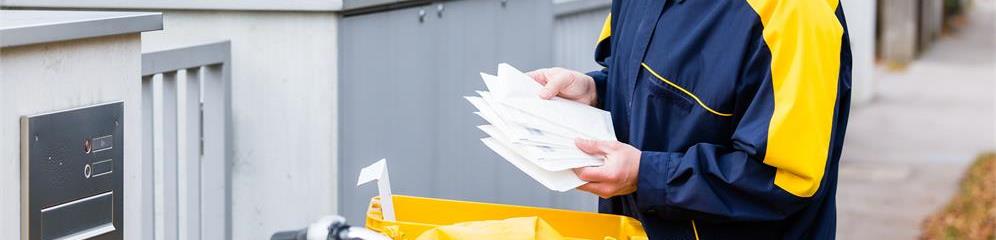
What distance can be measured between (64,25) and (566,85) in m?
1.08

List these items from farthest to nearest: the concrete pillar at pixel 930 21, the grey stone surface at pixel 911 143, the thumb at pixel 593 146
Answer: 1. the concrete pillar at pixel 930 21
2. the grey stone surface at pixel 911 143
3. the thumb at pixel 593 146

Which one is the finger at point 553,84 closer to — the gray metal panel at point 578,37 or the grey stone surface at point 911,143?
the gray metal panel at point 578,37

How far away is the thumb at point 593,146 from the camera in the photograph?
2812mm

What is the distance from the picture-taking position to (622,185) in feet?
9.31

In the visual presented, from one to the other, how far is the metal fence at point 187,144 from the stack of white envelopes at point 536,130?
37.5 inches

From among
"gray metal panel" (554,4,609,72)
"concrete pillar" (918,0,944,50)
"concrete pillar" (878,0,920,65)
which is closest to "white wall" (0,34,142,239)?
"gray metal panel" (554,4,609,72)

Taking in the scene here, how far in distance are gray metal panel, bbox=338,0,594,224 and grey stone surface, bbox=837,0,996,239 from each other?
4.17 m

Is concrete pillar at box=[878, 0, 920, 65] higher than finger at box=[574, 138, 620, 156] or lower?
lower

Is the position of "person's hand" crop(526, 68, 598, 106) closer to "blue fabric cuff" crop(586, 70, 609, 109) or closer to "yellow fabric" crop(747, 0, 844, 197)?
→ "blue fabric cuff" crop(586, 70, 609, 109)

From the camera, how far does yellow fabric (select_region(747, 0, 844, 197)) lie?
8.93 ft

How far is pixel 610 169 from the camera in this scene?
110 inches

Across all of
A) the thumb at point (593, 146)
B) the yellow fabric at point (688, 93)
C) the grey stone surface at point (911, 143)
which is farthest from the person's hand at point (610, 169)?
the grey stone surface at point (911, 143)

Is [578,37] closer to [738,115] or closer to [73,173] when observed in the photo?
[738,115]

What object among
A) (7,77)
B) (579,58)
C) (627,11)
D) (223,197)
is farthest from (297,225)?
(579,58)
